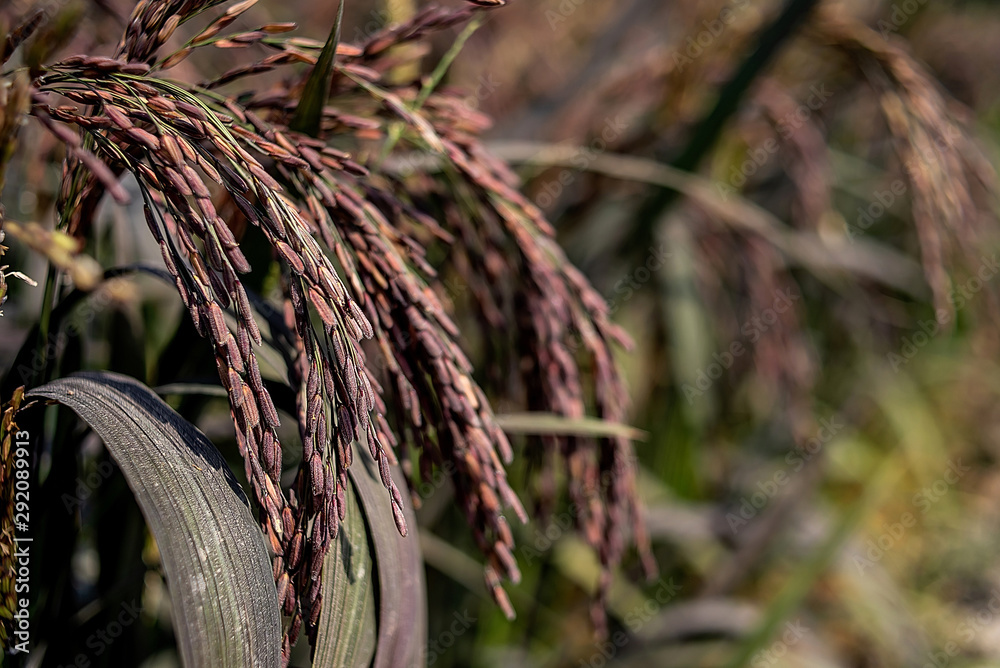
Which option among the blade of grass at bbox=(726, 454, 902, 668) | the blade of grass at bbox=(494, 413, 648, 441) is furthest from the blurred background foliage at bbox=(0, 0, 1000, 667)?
the blade of grass at bbox=(494, 413, 648, 441)

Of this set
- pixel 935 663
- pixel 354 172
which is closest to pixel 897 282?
pixel 935 663

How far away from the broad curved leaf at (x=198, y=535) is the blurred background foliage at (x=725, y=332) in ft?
0.51

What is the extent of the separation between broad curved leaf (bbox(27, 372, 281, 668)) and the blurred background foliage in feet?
0.51

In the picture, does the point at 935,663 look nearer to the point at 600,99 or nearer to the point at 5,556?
the point at 600,99

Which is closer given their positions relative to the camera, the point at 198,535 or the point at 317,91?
the point at 198,535

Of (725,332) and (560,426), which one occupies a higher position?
(560,426)

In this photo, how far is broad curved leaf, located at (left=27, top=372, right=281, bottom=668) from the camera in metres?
0.48

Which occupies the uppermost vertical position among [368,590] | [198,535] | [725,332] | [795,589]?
[198,535]

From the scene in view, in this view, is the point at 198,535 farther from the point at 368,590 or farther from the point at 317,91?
the point at 317,91

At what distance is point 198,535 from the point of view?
0.50m

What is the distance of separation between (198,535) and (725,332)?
184 centimetres

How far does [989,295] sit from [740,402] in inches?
43.8

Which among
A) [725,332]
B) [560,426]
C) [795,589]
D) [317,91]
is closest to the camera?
[317,91]

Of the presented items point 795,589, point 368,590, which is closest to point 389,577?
point 368,590
